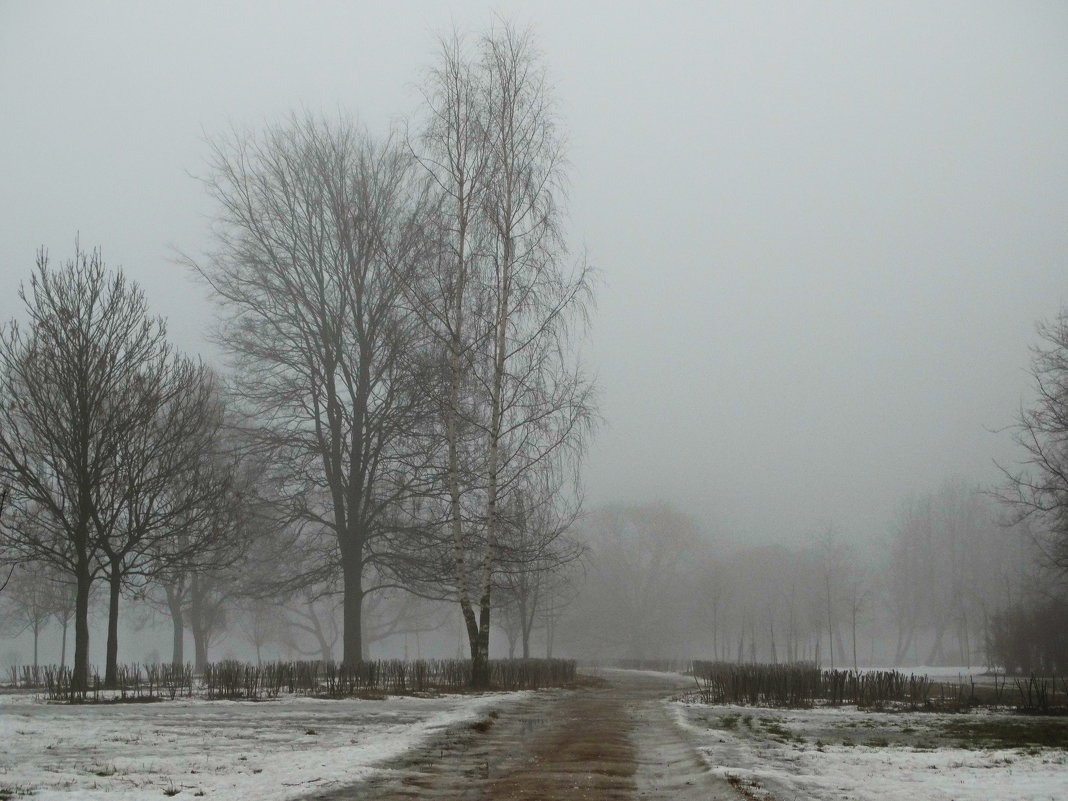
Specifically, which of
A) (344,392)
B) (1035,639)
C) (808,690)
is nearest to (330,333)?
(344,392)

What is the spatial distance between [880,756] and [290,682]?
1158 centimetres

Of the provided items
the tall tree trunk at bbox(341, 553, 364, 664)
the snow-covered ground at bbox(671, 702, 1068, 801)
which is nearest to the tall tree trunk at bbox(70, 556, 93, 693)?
the tall tree trunk at bbox(341, 553, 364, 664)

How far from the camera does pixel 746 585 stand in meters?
80.2

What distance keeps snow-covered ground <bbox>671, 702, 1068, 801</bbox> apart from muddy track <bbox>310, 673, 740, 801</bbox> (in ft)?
1.33

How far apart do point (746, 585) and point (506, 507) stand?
65.4 metres

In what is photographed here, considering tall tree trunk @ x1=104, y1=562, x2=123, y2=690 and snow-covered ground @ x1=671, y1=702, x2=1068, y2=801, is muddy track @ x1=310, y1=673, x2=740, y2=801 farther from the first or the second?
tall tree trunk @ x1=104, y1=562, x2=123, y2=690

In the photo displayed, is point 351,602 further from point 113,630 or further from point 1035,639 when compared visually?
point 1035,639

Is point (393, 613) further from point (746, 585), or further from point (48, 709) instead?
point (48, 709)

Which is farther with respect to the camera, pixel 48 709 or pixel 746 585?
pixel 746 585

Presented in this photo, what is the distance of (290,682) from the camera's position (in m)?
16.7

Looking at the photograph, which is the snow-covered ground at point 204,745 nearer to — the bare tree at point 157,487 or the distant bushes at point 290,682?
the distant bushes at point 290,682

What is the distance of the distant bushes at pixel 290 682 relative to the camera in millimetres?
15422

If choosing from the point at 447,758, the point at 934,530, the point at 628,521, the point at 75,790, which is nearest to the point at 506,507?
the point at 447,758

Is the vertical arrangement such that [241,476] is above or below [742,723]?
above
